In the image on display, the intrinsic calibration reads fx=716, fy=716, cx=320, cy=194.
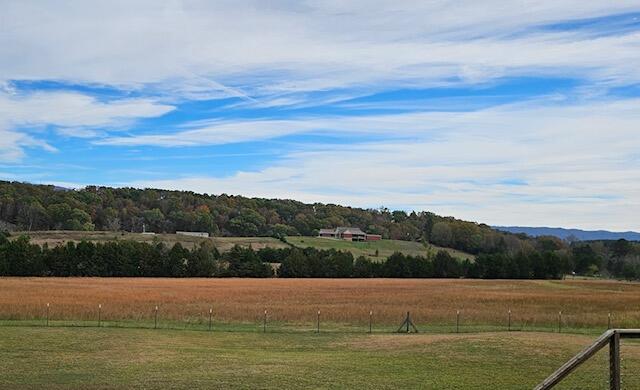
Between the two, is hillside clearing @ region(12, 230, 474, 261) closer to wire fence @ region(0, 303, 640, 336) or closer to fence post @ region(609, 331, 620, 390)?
wire fence @ region(0, 303, 640, 336)

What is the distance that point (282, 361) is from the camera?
71.4 feet

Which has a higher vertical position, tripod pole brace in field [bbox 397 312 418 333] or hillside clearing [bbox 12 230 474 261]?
hillside clearing [bbox 12 230 474 261]

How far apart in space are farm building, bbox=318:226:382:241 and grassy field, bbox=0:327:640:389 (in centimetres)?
15607

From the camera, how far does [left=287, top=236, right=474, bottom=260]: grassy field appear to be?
149 meters

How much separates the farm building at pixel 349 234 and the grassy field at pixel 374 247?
8.57 meters

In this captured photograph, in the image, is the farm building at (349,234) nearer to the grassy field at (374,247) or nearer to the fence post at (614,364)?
the grassy field at (374,247)

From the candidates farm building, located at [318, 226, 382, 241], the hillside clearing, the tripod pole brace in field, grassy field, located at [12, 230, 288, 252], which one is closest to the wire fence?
the tripod pole brace in field

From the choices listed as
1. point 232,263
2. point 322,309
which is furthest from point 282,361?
point 232,263

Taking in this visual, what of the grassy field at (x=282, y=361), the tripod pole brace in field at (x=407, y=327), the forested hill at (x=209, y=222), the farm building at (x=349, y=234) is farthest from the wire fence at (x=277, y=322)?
the farm building at (x=349, y=234)

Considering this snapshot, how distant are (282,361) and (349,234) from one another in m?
166

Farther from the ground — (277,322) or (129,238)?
(129,238)

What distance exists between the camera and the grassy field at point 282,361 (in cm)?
1744

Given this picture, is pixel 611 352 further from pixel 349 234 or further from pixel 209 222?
pixel 349 234

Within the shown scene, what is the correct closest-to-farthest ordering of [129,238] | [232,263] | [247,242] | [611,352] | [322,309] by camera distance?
[611,352]
[322,309]
[232,263]
[129,238]
[247,242]
